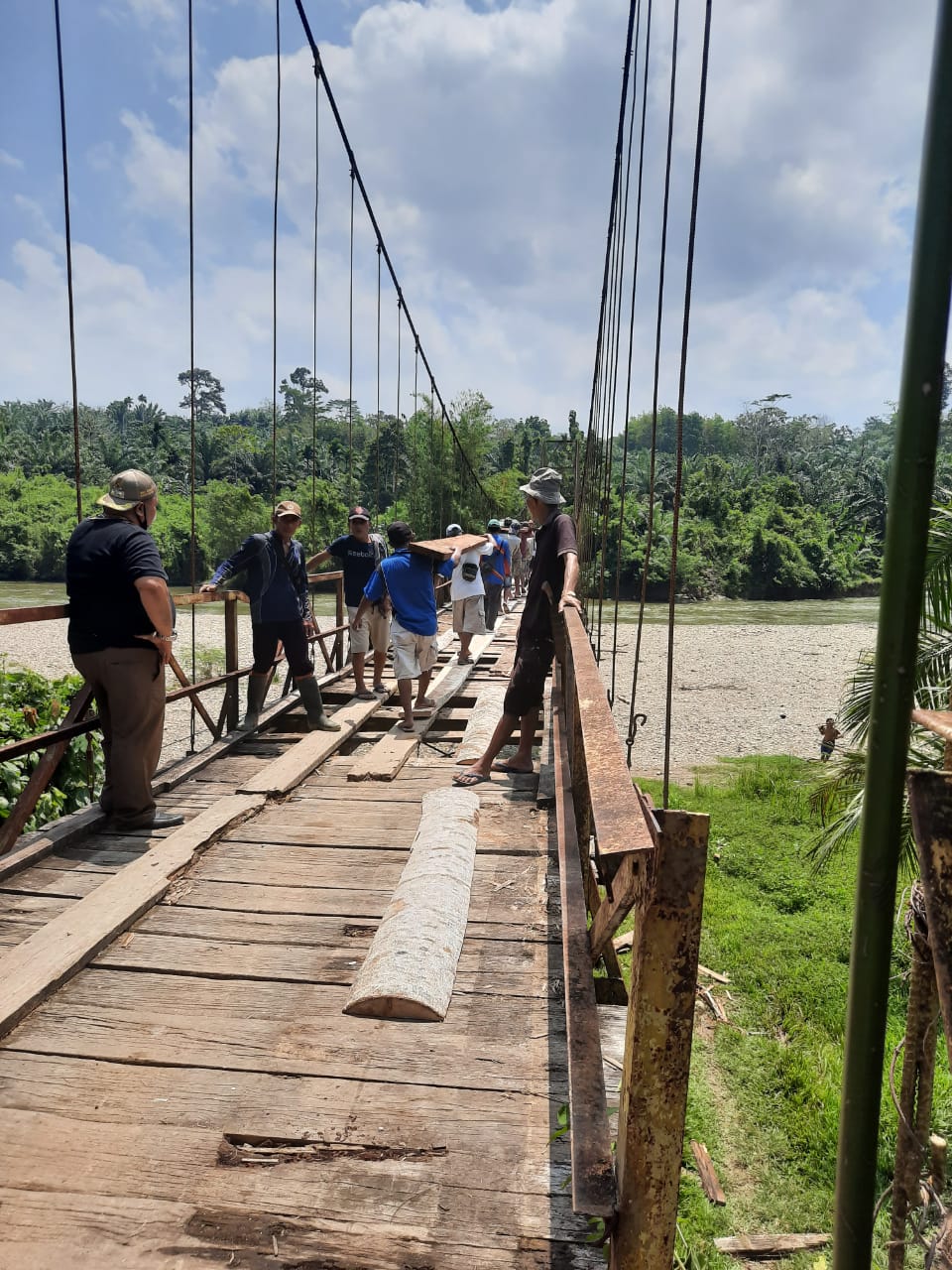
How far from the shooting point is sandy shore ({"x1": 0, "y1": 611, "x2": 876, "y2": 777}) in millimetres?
11758

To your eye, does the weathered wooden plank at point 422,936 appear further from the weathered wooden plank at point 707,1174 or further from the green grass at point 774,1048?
the weathered wooden plank at point 707,1174

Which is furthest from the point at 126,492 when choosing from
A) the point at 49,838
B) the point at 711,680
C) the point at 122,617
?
the point at 711,680

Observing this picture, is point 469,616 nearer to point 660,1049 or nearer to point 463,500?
point 660,1049

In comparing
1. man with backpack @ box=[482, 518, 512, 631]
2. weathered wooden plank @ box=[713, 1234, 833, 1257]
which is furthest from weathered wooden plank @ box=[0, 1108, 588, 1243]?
man with backpack @ box=[482, 518, 512, 631]

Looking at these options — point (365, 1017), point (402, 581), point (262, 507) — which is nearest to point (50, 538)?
point (262, 507)

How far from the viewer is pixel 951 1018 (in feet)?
1.90

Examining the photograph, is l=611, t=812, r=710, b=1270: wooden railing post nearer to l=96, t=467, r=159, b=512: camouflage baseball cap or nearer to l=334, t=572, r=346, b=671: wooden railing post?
l=96, t=467, r=159, b=512: camouflage baseball cap

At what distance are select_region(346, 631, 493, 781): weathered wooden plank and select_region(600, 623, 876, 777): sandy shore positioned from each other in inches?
117

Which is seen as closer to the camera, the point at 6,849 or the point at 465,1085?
the point at 465,1085

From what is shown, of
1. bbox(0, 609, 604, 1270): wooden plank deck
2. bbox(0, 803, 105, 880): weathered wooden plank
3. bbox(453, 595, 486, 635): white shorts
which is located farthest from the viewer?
bbox(453, 595, 486, 635): white shorts

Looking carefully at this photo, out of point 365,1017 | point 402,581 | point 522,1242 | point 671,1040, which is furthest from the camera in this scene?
point 402,581

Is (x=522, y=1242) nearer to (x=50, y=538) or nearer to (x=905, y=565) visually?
(x=905, y=565)

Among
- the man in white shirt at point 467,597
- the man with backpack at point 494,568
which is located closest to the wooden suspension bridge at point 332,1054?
the man in white shirt at point 467,597

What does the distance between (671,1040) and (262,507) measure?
34986mm
